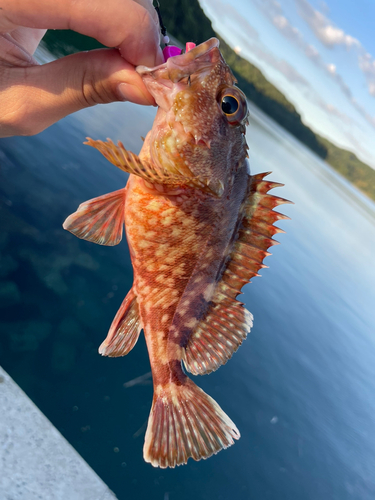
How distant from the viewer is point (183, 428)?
7.28 feet

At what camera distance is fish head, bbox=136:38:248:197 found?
186cm

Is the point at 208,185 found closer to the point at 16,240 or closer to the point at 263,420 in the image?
the point at 16,240

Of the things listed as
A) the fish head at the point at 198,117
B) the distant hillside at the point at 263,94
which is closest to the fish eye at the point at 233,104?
the fish head at the point at 198,117

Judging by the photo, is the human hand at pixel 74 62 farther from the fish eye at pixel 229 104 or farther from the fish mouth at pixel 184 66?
the fish eye at pixel 229 104

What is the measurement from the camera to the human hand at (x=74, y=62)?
154 centimetres

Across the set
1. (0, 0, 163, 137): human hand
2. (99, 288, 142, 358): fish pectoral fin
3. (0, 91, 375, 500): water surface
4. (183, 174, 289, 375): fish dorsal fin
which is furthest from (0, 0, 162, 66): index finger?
(0, 91, 375, 500): water surface

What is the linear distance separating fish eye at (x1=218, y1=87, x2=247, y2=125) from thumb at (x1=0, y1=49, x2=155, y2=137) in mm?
440

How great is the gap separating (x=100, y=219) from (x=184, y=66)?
1104 mm

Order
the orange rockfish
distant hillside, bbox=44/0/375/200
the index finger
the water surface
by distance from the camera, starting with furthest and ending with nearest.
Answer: distant hillside, bbox=44/0/375/200 < the water surface < the orange rockfish < the index finger

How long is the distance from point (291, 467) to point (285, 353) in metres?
2.18

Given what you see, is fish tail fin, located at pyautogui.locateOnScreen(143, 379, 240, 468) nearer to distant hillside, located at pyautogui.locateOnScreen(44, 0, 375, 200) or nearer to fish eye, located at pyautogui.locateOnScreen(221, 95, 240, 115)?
fish eye, located at pyautogui.locateOnScreen(221, 95, 240, 115)

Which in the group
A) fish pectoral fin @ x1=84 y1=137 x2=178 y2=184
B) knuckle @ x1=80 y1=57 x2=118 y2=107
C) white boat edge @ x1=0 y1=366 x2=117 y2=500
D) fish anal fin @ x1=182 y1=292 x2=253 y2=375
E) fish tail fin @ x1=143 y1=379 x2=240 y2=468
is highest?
knuckle @ x1=80 y1=57 x2=118 y2=107

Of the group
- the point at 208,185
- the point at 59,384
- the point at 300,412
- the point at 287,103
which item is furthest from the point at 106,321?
the point at 287,103

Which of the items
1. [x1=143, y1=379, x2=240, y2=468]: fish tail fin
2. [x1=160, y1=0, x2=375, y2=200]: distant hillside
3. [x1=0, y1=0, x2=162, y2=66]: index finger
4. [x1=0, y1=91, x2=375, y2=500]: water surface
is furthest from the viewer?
[x1=160, y1=0, x2=375, y2=200]: distant hillside
